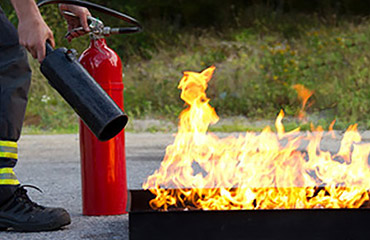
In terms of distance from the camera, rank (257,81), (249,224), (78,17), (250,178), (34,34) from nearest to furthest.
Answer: (249,224) → (34,34) → (250,178) → (78,17) → (257,81)

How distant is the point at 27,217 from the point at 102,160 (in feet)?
1.42

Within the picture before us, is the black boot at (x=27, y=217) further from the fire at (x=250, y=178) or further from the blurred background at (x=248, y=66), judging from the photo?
the blurred background at (x=248, y=66)

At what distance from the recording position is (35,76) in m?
9.27

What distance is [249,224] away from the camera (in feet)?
6.78

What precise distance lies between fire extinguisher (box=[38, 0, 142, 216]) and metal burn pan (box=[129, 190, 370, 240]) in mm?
804

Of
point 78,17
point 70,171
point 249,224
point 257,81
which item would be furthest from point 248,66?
point 249,224

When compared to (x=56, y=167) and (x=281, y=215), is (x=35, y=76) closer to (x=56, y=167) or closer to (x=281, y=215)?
(x=56, y=167)

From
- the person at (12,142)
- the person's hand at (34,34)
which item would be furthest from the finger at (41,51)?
Answer: the person at (12,142)

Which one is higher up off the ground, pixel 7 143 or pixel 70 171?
pixel 7 143

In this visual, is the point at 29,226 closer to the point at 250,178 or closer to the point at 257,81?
the point at 250,178

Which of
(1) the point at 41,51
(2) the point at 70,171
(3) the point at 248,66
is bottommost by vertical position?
(2) the point at 70,171

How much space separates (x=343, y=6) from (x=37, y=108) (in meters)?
7.97

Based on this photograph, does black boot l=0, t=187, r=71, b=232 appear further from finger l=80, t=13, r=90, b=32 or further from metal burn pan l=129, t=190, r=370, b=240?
finger l=80, t=13, r=90, b=32

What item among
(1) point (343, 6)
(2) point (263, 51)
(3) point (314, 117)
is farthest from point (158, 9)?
(3) point (314, 117)
